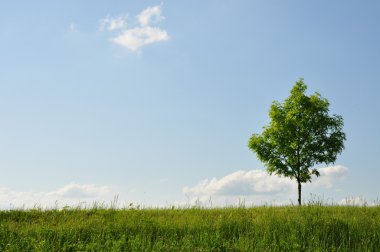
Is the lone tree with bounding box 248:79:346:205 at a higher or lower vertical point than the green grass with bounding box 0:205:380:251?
higher

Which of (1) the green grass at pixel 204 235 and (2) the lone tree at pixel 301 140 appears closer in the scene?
(1) the green grass at pixel 204 235

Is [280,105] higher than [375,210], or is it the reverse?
[280,105]

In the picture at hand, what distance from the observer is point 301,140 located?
112 feet

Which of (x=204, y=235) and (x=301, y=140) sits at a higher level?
(x=301, y=140)

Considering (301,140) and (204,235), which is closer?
Result: (204,235)

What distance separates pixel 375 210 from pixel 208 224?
30.8 ft

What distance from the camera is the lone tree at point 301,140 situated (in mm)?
33969

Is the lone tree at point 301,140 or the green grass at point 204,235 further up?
the lone tree at point 301,140

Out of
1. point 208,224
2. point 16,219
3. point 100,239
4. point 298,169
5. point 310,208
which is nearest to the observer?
point 100,239

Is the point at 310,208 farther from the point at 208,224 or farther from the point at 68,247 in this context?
the point at 68,247

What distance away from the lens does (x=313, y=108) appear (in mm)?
34688

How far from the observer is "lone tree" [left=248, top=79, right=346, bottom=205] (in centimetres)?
3397

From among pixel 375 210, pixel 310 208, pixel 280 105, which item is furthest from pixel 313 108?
pixel 310 208

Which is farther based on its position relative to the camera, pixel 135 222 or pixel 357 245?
pixel 135 222
